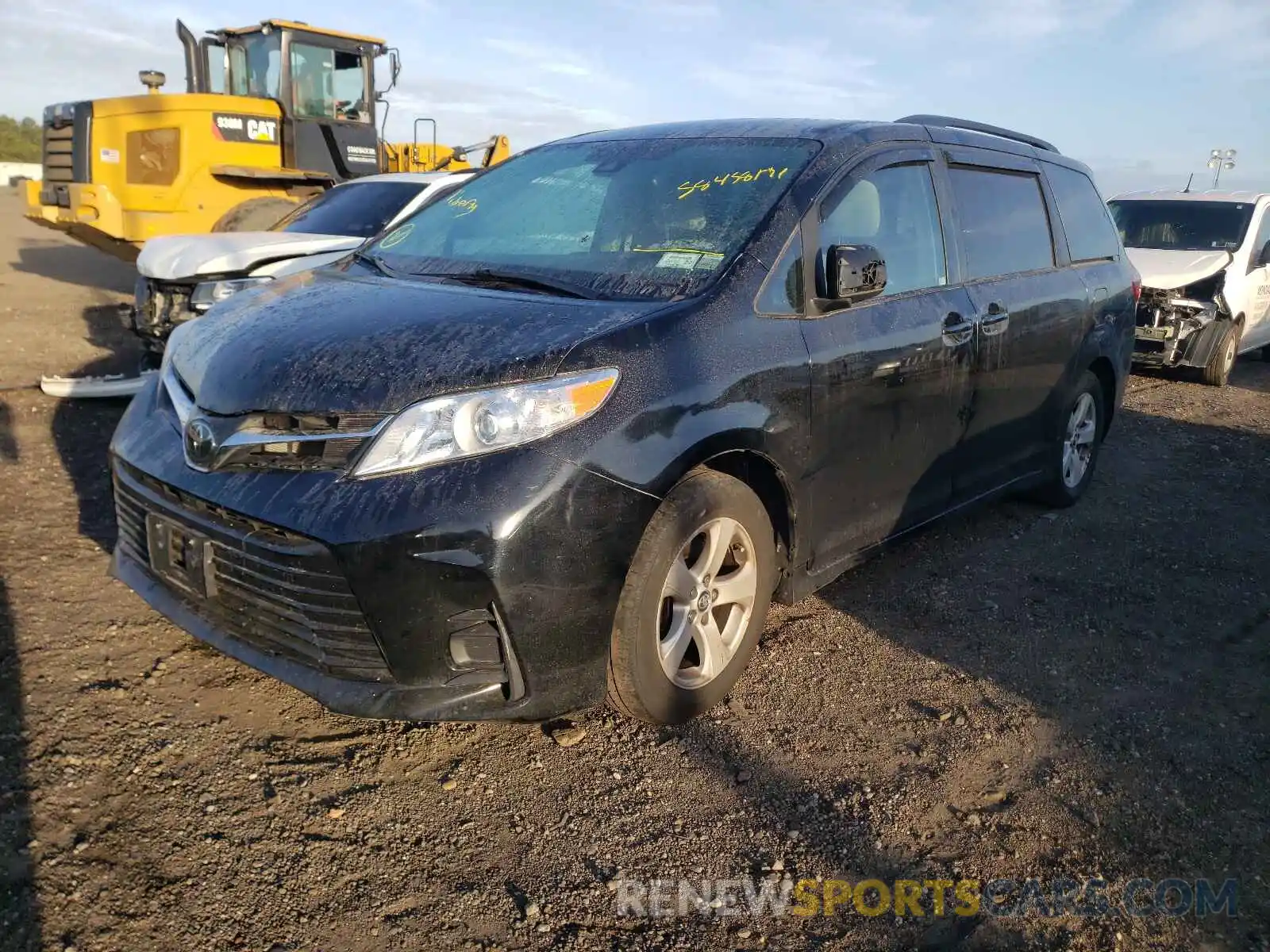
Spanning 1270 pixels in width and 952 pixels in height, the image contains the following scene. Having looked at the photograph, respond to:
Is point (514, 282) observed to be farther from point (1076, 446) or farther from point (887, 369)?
point (1076, 446)

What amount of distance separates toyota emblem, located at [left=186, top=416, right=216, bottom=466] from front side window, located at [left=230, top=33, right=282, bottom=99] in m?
9.63

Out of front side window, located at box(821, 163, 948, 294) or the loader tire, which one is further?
the loader tire

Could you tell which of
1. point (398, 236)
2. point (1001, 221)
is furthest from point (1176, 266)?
point (398, 236)

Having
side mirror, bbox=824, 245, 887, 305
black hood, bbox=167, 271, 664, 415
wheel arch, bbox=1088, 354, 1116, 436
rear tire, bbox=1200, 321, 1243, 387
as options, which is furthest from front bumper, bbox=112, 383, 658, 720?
rear tire, bbox=1200, 321, 1243, 387

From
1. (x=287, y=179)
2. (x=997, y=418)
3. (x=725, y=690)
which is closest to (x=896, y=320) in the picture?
(x=997, y=418)

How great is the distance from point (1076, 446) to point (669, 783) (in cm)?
356

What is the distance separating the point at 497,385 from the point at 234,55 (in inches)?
427

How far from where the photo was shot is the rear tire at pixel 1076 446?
16.5 ft

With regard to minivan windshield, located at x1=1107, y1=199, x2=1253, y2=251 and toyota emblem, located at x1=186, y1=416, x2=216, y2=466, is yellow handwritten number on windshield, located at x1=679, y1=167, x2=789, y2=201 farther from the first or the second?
minivan windshield, located at x1=1107, y1=199, x2=1253, y2=251

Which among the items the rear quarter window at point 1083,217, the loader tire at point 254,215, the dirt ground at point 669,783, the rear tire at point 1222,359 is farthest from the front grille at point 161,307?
the rear tire at point 1222,359

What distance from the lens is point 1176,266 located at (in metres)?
9.31

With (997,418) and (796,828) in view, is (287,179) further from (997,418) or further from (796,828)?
(796,828)

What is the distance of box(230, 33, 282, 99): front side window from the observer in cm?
1106

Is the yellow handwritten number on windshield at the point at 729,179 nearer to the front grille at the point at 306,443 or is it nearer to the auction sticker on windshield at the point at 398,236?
the auction sticker on windshield at the point at 398,236
